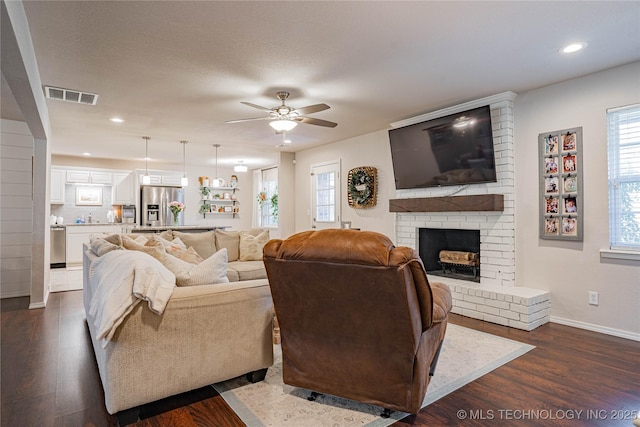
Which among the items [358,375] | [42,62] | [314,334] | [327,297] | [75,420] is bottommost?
[75,420]

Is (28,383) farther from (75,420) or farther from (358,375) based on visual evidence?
(358,375)

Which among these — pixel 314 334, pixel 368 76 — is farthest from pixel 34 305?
pixel 368 76

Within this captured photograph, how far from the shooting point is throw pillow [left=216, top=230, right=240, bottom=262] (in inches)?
197

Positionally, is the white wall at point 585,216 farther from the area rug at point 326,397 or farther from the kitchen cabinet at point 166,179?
the kitchen cabinet at point 166,179

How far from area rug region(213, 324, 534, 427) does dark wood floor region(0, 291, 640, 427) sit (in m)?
0.07

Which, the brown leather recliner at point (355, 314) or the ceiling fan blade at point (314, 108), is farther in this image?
the ceiling fan blade at point (314, 108)

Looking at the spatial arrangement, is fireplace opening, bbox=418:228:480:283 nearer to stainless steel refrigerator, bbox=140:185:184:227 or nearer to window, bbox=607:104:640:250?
window, bbox=607:104:640:250

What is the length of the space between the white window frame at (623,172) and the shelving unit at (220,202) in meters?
8.27

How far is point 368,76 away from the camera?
349cm

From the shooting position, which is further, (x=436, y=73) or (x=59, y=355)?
(x=436, y=73)

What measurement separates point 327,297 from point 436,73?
264 centimetres

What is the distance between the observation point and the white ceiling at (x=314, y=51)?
2398mm

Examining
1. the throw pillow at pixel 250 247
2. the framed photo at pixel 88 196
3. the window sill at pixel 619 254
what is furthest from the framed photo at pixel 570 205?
the framed photo at pixel 88 196

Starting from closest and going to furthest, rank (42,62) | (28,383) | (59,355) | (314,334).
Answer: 1. (314,334)
2. (28,383)
3. (59,355)
4. (42,62)
